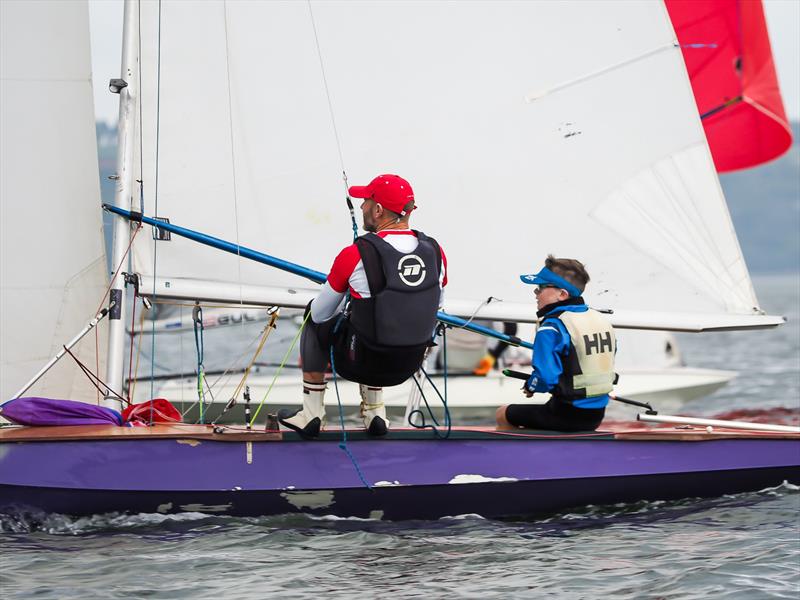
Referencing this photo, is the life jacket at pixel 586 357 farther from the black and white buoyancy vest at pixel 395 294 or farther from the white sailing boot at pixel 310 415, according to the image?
the white sailing boot at pixel 310 415

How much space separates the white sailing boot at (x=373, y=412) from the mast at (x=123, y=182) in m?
1.12

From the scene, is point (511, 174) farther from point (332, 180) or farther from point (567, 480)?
point (567, 480)

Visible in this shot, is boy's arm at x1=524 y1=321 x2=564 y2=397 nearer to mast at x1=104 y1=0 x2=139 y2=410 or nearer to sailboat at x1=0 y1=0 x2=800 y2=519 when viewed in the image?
sailboat at x1=0 y1=0 x2=800 y2=519

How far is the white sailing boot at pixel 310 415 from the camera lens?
5.21 m

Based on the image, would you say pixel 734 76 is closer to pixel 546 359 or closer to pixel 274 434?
pixel 546 359

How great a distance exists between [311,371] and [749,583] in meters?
1.89

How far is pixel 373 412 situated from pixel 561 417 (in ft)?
2.69

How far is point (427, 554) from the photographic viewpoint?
492 centimetres

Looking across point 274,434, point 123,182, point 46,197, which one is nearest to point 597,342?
point 274,434

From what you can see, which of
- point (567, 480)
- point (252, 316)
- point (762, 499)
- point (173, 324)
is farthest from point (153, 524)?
point (173, 324)

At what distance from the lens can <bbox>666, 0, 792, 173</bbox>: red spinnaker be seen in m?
8.81

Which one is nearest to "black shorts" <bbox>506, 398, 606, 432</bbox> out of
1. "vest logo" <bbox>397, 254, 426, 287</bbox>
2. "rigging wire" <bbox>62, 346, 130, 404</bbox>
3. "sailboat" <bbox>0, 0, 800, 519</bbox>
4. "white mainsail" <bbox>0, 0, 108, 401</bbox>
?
"sailboat" <bbox>0, 0, 800, 519</bbox>

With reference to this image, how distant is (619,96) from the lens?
655 cm

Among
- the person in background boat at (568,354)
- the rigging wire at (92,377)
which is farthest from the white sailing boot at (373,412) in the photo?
the rigging wire at (92,377)
